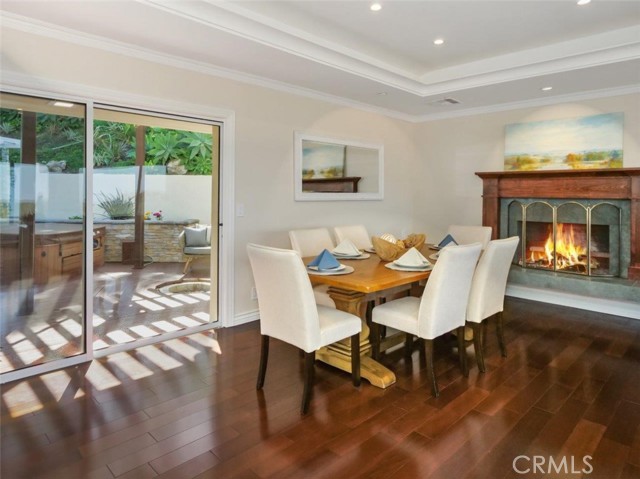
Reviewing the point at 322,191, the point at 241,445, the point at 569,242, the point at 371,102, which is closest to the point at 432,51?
the point at 371,102

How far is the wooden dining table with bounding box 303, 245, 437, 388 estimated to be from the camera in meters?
2.58

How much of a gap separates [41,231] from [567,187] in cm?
509

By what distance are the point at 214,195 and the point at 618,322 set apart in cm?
420

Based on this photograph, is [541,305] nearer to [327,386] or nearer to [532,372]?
[532,372]

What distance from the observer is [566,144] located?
468cm

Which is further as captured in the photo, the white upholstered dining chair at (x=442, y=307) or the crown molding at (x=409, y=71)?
the crown molding at (x=409, y=71)

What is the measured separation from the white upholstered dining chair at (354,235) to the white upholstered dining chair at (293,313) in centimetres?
165

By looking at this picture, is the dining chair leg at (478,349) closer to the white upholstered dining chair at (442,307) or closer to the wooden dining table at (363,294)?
the white upholstered dining chair at (442,307)

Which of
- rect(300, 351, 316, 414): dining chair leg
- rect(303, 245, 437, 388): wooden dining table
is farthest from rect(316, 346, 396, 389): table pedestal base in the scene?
rect(300, 351, 316, 414): dining chair leg

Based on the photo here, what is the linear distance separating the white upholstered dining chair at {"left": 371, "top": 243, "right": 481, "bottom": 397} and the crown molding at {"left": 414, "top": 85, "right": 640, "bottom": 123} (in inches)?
122

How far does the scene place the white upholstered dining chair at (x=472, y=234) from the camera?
4.11m

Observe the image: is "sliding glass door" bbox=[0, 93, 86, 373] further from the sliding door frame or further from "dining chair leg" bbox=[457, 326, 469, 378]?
"dining chair leg" bbox=[457, 326, 469, 378]

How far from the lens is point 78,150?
9.97ft

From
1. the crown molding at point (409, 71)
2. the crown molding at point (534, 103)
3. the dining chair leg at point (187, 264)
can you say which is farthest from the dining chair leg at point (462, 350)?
the crown molding at point (534, 103)
